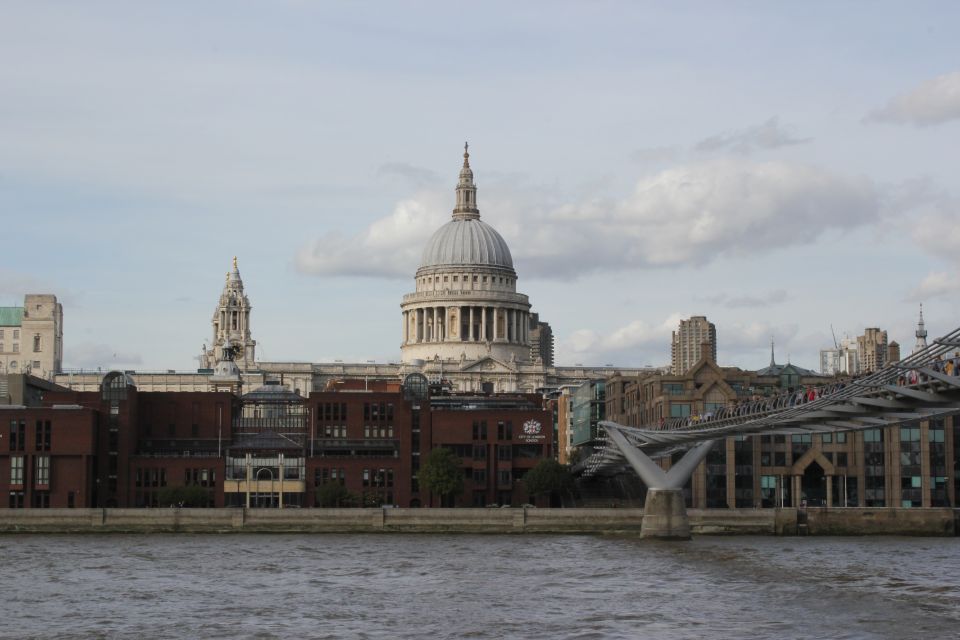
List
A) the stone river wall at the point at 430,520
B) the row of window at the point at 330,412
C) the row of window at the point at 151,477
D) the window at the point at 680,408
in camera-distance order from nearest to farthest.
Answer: the stone river wall at the point at 430,520 → the row of window at the point at 151,477 → the window at the point at 680,408 → the row of window at the point at 330,412

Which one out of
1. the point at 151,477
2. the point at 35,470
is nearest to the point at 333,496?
the point at 151,477

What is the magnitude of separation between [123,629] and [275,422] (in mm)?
68667

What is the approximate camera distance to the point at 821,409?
2635 inches

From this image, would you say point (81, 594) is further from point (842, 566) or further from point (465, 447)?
point (465, 447)

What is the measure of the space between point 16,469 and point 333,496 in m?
17.9

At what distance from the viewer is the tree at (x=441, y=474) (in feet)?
360

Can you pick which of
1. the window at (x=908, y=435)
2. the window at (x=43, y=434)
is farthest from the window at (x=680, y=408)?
the window at (x=43, y=434)

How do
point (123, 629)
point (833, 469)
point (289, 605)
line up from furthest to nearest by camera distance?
point (833, 469)
point (289, 605)
point (123, 629)

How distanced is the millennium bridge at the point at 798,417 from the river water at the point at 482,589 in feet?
10.4

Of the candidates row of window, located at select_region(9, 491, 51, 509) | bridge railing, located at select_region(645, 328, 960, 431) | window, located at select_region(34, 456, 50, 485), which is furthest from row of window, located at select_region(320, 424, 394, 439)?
bridge railing, located at select_region(645, 328, 960, 431)

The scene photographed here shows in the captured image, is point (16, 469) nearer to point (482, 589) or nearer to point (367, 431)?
point (367, 431)

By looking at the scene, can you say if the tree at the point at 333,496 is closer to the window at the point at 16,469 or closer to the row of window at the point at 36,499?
the row of window at the point at 36,499

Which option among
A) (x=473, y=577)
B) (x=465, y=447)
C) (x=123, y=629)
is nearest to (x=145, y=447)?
(x=465, y=447)

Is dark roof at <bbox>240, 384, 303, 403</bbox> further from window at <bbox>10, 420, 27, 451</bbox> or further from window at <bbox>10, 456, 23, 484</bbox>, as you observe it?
window at <bbox>10, 456, 23, 484</bbox>
